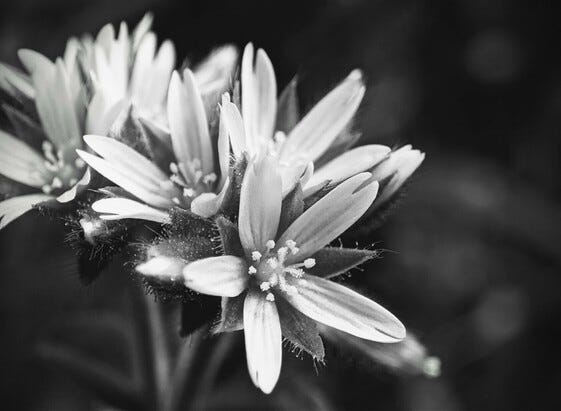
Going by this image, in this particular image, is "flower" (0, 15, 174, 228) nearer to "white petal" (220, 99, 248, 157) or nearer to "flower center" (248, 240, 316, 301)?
"white petal" (220, 99, 248, 157)

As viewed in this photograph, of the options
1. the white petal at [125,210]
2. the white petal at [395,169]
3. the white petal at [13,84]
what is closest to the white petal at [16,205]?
the white petal at [125,210]

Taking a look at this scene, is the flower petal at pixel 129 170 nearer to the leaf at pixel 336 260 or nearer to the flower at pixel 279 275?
the flower at pixel 279 275

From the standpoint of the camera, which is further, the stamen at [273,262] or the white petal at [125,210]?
the stamen at [273,262]

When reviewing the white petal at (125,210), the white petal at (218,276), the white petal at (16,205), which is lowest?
the white petal at (218,276)

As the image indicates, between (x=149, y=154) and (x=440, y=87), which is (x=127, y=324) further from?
(x=440, y=87)

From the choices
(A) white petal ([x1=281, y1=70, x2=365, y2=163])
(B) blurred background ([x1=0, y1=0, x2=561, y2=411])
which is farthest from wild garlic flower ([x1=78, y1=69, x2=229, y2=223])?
(B) blurred background ([x1=0, y1=0, x2=561, y2=411])

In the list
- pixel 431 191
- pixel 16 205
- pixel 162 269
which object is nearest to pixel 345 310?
pixel 162 269
